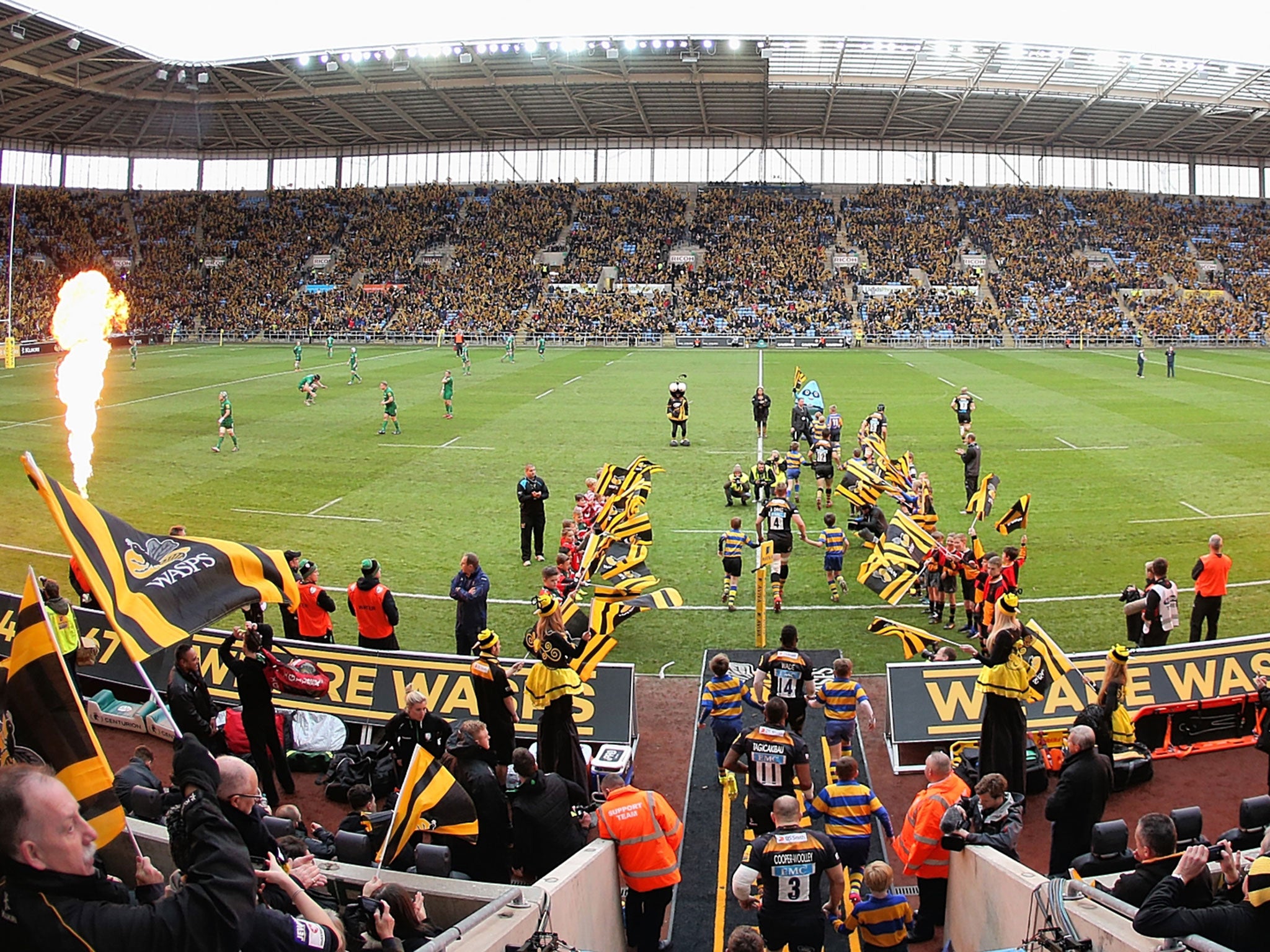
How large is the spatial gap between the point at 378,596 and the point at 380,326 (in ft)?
200

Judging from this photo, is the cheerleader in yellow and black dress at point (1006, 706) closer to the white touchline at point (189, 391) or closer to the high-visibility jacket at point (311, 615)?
the high-visibility jacket at point (311, 615)

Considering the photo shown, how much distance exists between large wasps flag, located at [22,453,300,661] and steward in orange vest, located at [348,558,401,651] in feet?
13.4

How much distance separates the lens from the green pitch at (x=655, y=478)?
17594mm

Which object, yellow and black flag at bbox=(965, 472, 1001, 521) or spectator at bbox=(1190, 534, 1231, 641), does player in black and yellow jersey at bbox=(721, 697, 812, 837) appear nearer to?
spectator at bbox=(1190, 534, 1231, 641)

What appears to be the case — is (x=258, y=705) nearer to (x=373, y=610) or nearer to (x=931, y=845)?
(x=373, y=610)

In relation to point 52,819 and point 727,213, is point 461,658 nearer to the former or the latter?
point 52,819

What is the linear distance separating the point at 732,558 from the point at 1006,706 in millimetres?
7571

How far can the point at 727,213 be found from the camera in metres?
81.8

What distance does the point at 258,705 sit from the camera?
1041 cm

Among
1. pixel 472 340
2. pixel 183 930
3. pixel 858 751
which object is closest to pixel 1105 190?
pixel 472 340

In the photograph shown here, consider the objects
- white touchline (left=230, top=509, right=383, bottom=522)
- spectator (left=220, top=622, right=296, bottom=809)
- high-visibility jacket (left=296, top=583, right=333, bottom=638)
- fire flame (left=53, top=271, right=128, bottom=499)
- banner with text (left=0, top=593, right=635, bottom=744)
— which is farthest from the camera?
white touchline (left=230, top=509, right=383, bottom=522)

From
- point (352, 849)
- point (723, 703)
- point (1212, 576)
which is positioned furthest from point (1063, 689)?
point (352, 849)

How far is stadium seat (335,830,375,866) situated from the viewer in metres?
7.18

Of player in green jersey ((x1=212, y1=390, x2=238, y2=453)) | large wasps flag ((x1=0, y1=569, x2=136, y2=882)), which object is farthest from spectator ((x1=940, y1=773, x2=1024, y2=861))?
player in green jersey ((x1=212, y1=390, x2=238, y2=453))
